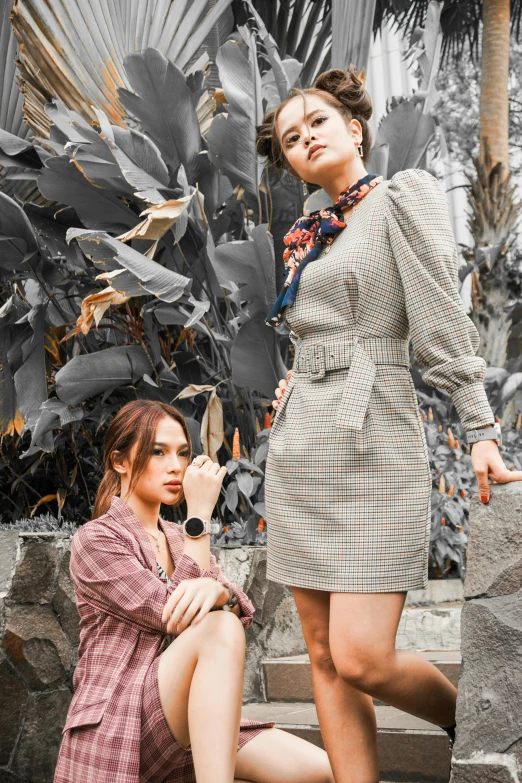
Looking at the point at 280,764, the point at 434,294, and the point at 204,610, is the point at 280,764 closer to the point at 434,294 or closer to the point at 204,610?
the point at 204,610

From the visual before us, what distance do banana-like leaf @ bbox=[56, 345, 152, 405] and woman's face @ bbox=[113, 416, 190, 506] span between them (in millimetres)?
1871

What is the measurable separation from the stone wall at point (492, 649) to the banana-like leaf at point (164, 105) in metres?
2.95

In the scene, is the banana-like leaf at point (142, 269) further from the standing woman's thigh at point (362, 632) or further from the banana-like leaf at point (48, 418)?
the standing woman's thigh at point (362, 632)

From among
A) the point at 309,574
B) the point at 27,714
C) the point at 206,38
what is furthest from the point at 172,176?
the point at 309,574

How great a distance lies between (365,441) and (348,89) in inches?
36.8

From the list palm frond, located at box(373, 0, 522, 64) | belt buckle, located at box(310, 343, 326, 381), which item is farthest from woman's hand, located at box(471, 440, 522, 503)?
palm frond, located at box(373, 0, 522, 64)

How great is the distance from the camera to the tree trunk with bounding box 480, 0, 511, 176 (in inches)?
284

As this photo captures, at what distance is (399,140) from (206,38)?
1851mm

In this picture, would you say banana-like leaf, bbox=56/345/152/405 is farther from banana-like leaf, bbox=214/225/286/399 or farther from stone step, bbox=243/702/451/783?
stone step, bbox=243/702/451/783

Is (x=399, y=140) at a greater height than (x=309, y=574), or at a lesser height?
greater

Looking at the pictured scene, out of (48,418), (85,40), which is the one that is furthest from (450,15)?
(48,418)

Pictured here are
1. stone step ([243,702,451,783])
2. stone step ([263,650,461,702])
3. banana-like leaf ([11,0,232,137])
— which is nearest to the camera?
stone step ([243,702,451,783])

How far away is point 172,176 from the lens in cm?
445

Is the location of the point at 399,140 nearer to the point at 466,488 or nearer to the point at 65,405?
the point at 466,488
